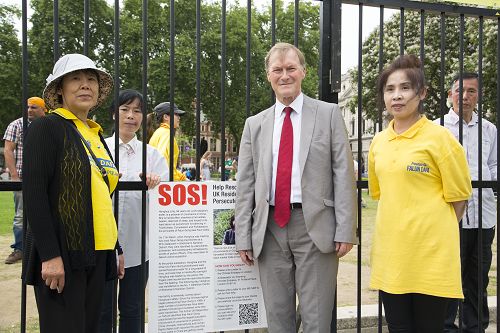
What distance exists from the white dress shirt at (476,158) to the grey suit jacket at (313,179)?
2.03 meters

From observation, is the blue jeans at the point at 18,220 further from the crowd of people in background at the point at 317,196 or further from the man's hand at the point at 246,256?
the man's hand at the point at 246,256

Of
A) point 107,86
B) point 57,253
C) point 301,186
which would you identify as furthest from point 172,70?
point 57,253

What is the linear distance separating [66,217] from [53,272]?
0.84ft

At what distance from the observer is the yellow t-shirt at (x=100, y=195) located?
2396 mm

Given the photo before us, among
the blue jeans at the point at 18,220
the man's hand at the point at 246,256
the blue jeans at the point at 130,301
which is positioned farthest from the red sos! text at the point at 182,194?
the blue jeans at the point at 18,220

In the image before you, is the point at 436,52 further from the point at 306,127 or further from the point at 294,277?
the point at 294,277

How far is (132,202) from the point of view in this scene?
340 cm

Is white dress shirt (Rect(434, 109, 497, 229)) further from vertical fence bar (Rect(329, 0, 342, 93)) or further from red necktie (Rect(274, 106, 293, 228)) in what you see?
red necktie (Rect(274, 106, 293, 228))

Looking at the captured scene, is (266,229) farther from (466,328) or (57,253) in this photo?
(466,328)

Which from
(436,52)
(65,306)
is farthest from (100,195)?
(436,52)

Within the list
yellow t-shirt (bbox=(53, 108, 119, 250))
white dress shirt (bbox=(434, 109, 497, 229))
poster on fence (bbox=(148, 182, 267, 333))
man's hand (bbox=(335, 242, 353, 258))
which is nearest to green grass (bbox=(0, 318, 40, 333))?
poster on fence (bbox=(148, 182, 267, 333))

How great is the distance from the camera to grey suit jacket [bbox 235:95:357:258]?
2.75 meters

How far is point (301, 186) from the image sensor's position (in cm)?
277

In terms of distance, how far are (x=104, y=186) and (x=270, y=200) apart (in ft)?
3.13
